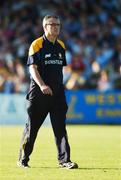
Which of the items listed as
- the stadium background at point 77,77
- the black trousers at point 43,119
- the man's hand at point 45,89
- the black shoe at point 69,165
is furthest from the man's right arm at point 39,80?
the stadium background at point 77,77

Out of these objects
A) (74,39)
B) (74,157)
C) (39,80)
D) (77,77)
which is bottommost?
(74,157)

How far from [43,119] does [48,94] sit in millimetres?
452

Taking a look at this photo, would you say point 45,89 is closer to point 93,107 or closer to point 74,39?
point 93,107

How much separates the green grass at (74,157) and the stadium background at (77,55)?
3.81 meters

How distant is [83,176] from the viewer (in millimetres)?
10172

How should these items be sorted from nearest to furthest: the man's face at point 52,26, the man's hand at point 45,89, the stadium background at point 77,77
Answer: the man's hand at point 45,89, the man's face at point 52,26, the stadium background at point 77,77

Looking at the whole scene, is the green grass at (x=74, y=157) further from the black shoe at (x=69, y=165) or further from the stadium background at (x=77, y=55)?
the stadium background at (x=77, y=55)

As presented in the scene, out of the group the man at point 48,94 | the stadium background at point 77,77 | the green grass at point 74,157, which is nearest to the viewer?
the green grass at point 74,157

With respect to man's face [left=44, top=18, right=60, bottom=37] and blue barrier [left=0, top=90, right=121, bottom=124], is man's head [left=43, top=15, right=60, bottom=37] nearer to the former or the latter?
man's face [left=44, top=18, right=60, bottom=37]

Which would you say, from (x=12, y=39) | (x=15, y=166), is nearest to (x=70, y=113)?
(x=12, y=39)

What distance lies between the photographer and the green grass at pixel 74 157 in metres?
10.3

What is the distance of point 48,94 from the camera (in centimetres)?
1116

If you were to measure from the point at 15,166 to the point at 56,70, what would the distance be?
1656 mm

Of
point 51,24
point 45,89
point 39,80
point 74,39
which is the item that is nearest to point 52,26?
point 51,24
